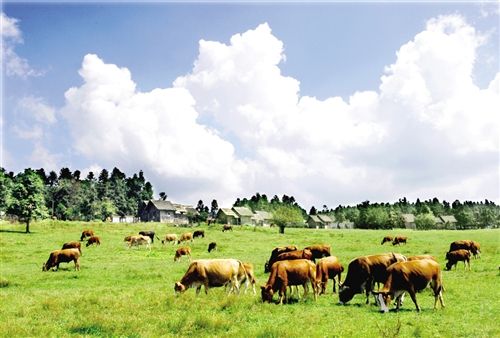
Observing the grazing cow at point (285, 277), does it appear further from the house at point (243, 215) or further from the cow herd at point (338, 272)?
the house at point (243, 215)

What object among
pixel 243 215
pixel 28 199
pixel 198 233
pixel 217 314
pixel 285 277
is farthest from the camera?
pixel 243 215

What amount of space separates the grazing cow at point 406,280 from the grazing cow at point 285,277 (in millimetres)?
3557

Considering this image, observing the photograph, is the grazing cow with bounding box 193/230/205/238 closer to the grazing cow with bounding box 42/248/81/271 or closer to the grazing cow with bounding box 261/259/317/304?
the grazing cow with bounding box 42/248/81/271

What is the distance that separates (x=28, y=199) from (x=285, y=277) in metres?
68.7

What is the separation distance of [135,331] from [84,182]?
17527 centimetres

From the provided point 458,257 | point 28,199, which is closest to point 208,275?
point 458,257

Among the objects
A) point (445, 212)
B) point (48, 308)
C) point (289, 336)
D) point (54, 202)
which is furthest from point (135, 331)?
point (445, 212)

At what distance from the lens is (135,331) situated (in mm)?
13742

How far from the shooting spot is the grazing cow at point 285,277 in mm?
18250

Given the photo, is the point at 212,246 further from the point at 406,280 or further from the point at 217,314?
the point at 406,280

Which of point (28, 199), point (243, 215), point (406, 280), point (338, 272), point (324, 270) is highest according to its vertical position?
point (28, 199)

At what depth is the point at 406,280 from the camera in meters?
16.7

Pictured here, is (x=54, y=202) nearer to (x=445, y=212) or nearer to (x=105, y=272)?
(x=105, y=272)

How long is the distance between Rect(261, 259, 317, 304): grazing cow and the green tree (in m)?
64.4
